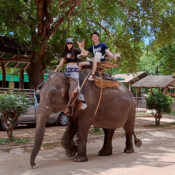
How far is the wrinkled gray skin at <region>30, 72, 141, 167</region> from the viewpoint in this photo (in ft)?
21.0

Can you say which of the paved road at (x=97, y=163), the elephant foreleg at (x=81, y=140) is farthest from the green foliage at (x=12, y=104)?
the elephant foreleg at (x=81, y=140)

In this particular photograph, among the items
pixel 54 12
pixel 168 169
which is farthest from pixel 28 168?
pixel 54 12

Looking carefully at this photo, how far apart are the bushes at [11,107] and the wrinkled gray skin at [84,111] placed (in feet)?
9.30

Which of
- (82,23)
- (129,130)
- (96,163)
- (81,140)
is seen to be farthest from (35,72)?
(96,163)

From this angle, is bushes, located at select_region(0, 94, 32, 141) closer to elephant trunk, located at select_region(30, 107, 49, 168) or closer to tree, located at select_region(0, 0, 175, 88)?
elephant trunk, located at select_region(30, 107, 49, 168)

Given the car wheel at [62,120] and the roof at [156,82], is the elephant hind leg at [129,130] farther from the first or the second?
the roof at [156,82]

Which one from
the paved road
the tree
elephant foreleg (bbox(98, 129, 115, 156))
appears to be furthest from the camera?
the tree

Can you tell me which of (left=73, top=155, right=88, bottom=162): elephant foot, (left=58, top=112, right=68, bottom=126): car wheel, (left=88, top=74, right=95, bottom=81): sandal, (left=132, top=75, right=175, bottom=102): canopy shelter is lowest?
(left=73, top=155, right=88, bottom=162): elephant foot

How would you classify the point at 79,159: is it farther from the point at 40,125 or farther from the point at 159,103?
the point at 159,103

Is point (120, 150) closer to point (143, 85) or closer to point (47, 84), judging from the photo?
point (47, 84)

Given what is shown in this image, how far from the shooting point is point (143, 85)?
36.7 metres

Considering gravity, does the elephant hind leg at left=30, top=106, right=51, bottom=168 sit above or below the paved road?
above

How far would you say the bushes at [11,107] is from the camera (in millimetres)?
9656

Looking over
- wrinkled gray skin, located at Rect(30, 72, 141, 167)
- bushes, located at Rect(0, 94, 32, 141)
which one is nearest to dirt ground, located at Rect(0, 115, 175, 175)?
wrinkled gray skin, located at Rect(30, 72, 141, 167)
